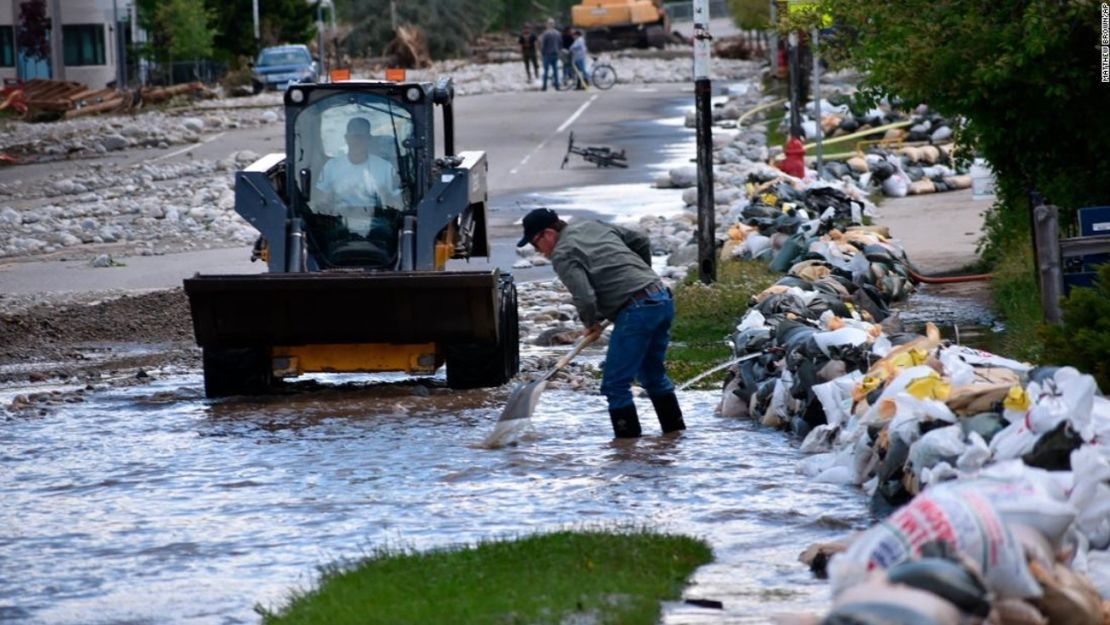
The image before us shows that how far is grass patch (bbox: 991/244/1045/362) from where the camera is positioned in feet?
43.8

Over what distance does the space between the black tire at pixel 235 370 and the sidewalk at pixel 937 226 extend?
8015mm

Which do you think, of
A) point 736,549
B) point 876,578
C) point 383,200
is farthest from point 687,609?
point 383,200

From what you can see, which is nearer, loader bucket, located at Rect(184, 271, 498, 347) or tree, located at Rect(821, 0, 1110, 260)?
loader bucket, located at Rect(184, 271, 498, 347)

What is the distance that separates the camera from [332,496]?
10.3 m

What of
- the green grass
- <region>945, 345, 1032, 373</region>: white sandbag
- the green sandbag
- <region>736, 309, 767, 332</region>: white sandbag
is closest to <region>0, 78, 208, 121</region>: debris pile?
the green sandbag

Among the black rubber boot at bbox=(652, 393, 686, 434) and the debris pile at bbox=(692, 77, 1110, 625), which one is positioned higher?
the debris pile at bbox=(692, 77, 1110, 625)

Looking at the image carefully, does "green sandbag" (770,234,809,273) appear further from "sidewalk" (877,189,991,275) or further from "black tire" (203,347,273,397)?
"black tire" (203,347,273,397)

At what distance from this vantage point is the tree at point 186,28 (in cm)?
6331

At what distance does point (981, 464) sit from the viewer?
8.35 metres

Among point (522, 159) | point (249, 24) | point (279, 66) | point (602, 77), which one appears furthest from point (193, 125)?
point (249, 24)

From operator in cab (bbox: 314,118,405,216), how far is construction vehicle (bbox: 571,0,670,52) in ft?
208

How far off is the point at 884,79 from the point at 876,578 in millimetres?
9839

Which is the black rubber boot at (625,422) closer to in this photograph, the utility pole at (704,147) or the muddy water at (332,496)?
the muddy water at (332,496)

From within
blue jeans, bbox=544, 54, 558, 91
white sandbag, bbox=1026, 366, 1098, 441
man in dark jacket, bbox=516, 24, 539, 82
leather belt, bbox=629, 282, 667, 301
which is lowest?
white sandbag, bbox=1026, 366, 1098, 441
